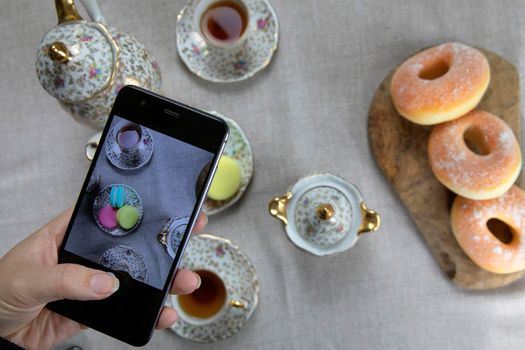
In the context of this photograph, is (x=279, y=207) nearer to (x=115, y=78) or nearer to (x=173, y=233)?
(x=173, y=233)

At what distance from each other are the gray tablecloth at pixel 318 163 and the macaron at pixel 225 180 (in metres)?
0.04

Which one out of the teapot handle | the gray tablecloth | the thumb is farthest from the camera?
the gray tablecloth

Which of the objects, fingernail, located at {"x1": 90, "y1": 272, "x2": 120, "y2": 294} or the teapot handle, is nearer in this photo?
fingernail, located at {"x1": 90, "y1": 272, "x2": 120, "y2": 294}

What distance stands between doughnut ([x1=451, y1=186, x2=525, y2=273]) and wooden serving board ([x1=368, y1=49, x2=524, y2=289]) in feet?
0.10

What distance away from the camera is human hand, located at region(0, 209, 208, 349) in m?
0.49

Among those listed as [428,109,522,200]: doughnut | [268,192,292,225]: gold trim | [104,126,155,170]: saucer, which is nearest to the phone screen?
[104,126,155,170]: saucer

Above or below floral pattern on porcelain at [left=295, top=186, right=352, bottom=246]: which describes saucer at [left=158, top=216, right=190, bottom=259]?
above

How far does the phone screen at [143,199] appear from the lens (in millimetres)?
537

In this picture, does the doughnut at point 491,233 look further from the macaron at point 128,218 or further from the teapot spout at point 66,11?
the teapot spout at point 66,11

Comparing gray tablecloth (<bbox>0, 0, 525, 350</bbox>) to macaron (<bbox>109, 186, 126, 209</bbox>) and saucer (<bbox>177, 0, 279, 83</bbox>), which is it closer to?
saucer (<bbox>177, 0, 279, 83</bbox>)

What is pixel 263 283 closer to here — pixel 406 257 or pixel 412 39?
pixel 406 257

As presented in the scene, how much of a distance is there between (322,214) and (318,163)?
0.45 ft

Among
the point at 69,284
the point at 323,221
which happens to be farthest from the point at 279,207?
the point at 69,284

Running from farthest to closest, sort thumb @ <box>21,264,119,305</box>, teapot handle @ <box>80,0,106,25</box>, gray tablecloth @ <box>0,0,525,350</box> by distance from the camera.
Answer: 1. gray tablecloth @ <box>0,0,525,350</box>
2. teapot handle @ <box>80,0,106,25</box>
3. thumb @ <box>21,264,119,305</box>
